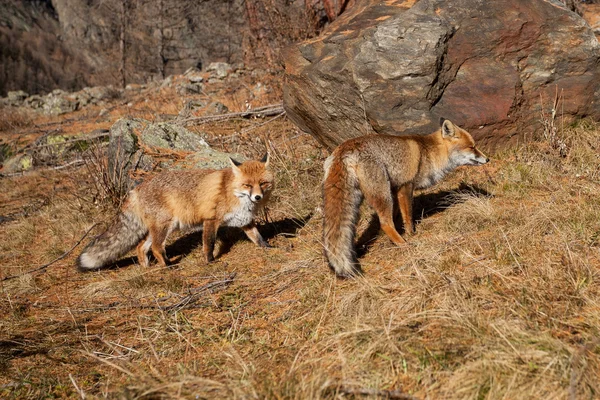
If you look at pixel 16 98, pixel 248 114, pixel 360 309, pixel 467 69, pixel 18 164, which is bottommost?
pixel 18 164

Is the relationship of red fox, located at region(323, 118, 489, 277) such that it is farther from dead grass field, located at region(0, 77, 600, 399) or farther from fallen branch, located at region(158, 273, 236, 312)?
fallen branch, located at region(158, 273, 236, 312)

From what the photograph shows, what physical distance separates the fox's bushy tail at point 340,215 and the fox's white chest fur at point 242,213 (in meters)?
1.29

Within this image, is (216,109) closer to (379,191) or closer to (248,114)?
(248,114)

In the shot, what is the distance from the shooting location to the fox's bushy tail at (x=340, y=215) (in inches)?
173

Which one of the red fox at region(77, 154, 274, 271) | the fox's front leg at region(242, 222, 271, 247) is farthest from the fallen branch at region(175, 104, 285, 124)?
the fox's front leg at region(242, 222, 271, 247)

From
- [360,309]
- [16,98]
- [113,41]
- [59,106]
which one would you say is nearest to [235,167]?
[360,309]

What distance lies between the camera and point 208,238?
624 cm

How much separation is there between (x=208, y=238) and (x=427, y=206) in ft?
10.1

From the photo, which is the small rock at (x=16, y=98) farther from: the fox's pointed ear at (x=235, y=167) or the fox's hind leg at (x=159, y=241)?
the fox's pointed ear at (x=235, y=167)

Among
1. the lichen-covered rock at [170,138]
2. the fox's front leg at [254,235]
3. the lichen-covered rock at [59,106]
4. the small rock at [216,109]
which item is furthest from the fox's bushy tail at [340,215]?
the lichen-covered rock at [59,106]

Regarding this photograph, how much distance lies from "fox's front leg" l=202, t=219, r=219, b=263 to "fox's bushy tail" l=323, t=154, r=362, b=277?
1.78 meters

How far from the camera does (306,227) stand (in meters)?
6.73

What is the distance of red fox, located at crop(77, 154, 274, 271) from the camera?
6.25m

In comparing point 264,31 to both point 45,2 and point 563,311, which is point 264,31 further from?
point 45,2
